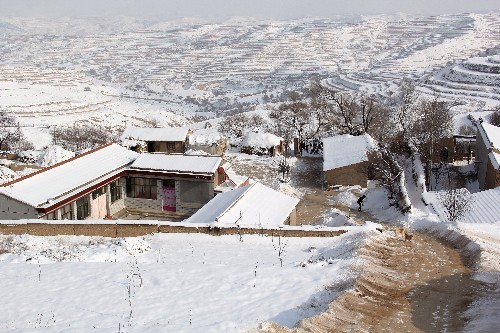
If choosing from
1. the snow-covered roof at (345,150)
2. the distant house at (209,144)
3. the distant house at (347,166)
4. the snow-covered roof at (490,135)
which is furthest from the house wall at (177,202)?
the snow-covered roof at (490,135)

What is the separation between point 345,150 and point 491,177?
9.15 metres

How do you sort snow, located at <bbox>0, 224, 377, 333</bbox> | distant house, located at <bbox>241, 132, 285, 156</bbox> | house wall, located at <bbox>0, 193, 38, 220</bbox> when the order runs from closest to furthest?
snow, located at <bbox>0, 224, 377, 333</bbox>
house wall, located at <bbox>0, 193, 38, 220</bbox>
distant house, located at <bbox>241, 132, 285, 156</bbox>

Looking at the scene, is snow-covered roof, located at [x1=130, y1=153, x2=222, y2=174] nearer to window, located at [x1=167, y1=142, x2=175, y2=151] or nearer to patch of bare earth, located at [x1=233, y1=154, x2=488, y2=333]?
patch of bare earth, located at [x1=233, y1=154, x2=488, y2=333]

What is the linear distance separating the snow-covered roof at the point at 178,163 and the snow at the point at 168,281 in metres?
7.85

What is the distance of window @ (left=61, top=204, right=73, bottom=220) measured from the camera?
851 inches

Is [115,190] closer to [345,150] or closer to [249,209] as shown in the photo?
[249,209]

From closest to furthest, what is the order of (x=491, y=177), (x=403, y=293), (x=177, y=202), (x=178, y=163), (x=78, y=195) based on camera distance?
1. (x=403, y=293)
2. (x=78, y=195)
3. (x=177, y=202)
4. (x=178, y=163)
5. (x=491, y=177)

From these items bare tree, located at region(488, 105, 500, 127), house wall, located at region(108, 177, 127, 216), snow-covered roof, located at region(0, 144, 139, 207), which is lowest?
house wall, located at region(108, 177, 127, 216)

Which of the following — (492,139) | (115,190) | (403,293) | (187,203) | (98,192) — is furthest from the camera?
(492,139)

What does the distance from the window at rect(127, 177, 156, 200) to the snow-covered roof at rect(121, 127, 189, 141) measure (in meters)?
15.1

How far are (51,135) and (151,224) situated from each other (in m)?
50.6

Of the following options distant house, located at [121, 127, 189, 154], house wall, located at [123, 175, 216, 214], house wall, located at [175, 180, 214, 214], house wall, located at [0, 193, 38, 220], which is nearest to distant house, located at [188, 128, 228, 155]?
distant house, located at [121, 127, 189, 154]

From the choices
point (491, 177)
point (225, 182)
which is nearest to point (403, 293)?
point (225, 182)

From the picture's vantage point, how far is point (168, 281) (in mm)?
12477
